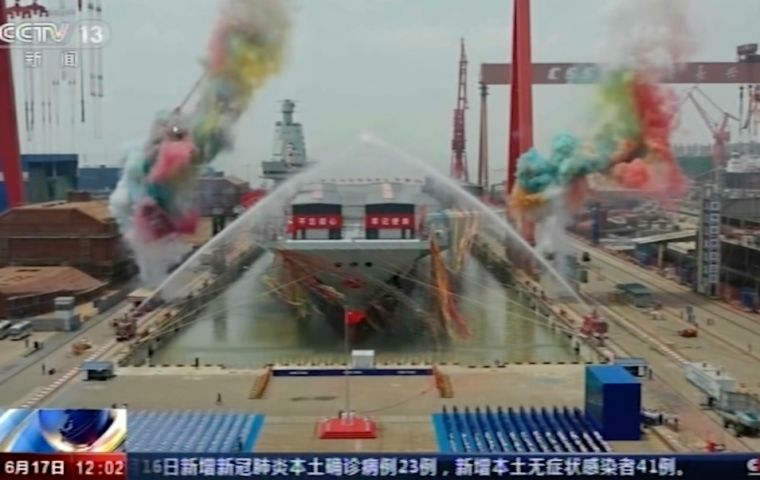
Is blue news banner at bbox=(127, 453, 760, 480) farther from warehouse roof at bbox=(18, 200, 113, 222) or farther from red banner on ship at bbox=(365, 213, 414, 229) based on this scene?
warehouse roof at bbox=(18, 200, 113, 222)

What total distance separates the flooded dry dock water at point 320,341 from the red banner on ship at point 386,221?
2.67m

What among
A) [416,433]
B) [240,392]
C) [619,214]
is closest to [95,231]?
[240,392]

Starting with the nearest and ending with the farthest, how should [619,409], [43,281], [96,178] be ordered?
1. [619,409]
2. [43,281]
3. [96,178]

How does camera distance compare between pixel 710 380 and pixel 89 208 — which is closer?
pixel 710 380

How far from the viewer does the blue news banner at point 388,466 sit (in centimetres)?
1137

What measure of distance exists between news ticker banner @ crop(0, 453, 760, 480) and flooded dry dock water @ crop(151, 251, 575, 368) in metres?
12.8

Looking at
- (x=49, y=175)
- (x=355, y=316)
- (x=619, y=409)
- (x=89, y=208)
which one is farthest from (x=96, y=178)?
(x=619, y=409)

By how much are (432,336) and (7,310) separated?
1323 centimetres

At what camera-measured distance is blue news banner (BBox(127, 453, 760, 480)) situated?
11.4 meters

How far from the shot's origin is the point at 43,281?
33562 mm

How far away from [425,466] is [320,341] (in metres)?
16.6

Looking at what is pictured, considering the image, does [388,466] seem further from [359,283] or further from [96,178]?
[96,178]

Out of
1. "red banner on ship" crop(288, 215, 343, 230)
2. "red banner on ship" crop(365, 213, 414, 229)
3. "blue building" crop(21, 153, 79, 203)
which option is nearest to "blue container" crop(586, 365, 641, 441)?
"red banner on ship" crop(365, 213, 414, 229)

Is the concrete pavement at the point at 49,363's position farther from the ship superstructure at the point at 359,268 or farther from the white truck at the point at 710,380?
the white truck at the point at 710,380
